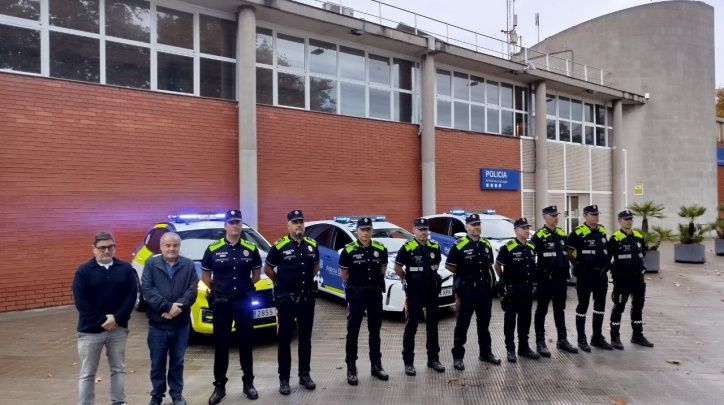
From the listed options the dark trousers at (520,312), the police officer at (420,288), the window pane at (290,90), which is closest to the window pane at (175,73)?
the window pane at (290,90)

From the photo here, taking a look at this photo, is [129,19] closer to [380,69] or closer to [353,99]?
[353,99]

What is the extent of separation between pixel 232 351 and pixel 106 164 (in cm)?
601

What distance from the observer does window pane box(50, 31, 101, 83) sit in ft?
33.4

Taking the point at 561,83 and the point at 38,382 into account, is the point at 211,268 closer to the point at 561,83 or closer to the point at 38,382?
the point at 38,382

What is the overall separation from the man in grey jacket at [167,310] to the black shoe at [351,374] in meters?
1.80

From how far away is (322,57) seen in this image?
569 inches

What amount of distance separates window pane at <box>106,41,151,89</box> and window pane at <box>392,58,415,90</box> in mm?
7740

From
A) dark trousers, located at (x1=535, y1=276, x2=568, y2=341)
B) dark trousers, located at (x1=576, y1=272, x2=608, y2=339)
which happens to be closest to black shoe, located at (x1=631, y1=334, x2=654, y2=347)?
dark trousers, located at (x1=576, y1=272, x2=608, y2=339)

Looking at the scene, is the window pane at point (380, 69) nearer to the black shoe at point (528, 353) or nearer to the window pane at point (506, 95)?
the window pane at point (506, 95)

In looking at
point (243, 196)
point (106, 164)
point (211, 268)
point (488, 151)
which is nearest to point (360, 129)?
point (243, 196)

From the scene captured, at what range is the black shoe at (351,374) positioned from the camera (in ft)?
18.3

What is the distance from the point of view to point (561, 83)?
66.8 feet

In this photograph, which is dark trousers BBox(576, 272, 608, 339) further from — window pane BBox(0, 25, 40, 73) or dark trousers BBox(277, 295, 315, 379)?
window pane BBox(0, 25, 40, 73)

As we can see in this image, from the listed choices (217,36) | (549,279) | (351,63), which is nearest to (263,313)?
(549,279)
